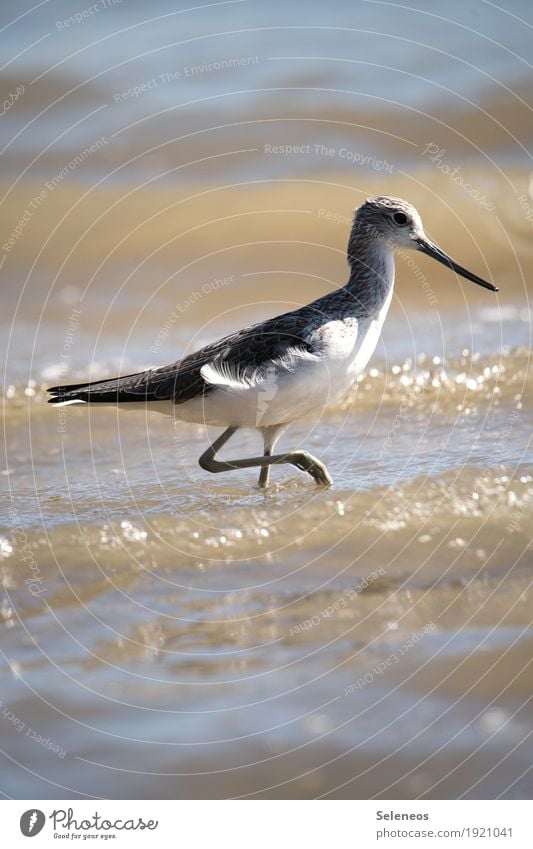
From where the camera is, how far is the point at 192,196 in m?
12.8

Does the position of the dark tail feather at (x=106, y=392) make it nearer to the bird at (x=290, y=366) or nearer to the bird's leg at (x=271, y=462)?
the bird at (x=290, y=366)

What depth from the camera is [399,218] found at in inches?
293

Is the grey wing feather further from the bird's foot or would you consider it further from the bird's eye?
the bird's eye

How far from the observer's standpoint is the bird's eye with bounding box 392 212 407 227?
24.4ft

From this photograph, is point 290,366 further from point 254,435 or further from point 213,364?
point 254,435

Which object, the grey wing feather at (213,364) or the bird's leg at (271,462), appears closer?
the grey wing feather at (213,364)

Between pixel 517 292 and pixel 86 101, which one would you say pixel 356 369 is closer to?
pixel 517 292

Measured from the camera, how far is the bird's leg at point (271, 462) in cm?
727

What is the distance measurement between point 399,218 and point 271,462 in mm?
1864

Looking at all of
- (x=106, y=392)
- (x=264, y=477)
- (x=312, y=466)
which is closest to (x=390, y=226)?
(x=312, y=466)

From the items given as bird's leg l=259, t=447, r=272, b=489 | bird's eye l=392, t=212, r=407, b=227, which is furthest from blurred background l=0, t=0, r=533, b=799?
bird's eye l=392, t=212, r=407, b=227

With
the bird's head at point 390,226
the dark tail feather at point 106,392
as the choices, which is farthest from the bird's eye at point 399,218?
the dark tail feather at point 106,392

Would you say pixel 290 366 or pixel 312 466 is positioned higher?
pixel 290 366

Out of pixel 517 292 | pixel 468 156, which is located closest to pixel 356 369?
pixel 517 292
